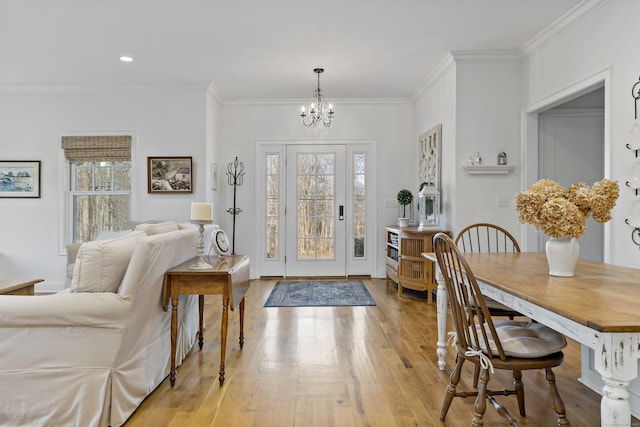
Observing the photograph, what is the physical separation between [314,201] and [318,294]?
1.59m

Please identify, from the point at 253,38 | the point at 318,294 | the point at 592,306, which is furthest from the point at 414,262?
the point at 592,306

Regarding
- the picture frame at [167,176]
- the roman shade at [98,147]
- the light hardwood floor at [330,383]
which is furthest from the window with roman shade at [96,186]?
the light hardwood floor at [330,383]

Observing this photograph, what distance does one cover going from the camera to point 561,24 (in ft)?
11.3

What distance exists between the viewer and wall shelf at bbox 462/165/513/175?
414 centimetres

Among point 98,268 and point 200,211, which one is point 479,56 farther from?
point 98,268

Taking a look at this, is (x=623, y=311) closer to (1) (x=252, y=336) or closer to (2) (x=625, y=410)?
(2) (x=625, y=410)

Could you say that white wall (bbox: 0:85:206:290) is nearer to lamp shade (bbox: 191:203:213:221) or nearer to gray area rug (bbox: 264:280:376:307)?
gray area rug (bbox: 264:280:376:307)

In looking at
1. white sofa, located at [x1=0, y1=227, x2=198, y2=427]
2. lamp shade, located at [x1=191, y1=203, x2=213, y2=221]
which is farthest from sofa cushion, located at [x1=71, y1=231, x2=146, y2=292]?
lamp shade, located at [x1=191, y1=203, x2=213, y2=221]

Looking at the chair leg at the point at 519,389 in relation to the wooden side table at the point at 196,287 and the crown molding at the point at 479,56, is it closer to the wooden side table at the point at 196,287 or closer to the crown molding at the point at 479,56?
the wooden side table at the point at 196,287

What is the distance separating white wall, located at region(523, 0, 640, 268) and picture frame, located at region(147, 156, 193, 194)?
4271 millimetres

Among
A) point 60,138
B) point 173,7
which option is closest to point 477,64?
point 173,7

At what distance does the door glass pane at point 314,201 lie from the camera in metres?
5.93

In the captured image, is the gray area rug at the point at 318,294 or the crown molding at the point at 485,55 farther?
the gray area rug at the point at 318,294

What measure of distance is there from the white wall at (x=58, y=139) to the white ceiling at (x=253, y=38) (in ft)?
0.69
